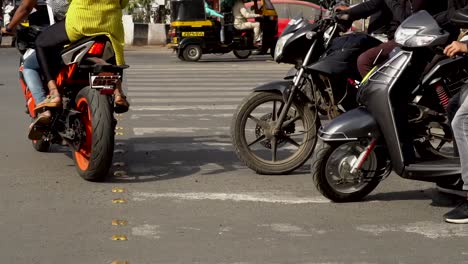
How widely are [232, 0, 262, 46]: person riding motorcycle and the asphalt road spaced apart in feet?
46.4

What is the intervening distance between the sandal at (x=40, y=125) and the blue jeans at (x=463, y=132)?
328 cm

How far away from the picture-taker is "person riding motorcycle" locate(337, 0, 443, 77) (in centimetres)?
765

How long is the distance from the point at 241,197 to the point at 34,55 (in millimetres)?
2332

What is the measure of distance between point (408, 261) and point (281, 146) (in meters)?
2.83

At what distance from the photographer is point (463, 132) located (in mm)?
6434

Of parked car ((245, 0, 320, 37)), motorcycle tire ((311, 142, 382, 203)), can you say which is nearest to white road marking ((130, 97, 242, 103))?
motorcycle tire ((311, 142, 382, 203))

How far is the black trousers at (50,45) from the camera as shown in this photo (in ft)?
26.6

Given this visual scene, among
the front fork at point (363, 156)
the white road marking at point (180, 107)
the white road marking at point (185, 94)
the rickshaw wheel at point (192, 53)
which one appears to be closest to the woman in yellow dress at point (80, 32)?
the front fork at point (363, 156)

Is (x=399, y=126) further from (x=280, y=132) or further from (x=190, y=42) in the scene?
(x=190, y=42)

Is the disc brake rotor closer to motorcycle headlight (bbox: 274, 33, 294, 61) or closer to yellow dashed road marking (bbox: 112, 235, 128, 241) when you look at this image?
motorcycle headlight (bbox: 274, 33, 294, 61)

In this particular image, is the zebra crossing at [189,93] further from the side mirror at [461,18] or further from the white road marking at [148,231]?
the side mirror at [461,18]

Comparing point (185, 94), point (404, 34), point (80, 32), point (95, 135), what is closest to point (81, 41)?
point (80, 32)

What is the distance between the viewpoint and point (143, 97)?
14492mm

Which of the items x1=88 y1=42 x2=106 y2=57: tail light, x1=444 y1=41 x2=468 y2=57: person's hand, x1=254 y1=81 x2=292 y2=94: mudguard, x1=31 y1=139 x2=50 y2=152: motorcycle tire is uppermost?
x1=444 y1=41 x2=468 y2=57: person's hand
